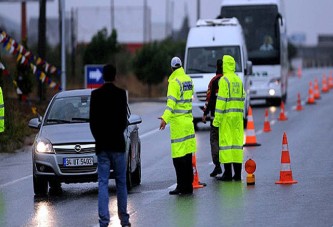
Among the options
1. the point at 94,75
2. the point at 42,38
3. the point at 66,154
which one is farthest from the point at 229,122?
the point at 42,38

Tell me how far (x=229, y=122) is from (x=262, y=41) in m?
25.0

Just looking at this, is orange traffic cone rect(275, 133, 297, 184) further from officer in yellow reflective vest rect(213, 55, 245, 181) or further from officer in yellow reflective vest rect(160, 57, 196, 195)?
officer in yellow reflective vest rect(160, 57, 196, 195)

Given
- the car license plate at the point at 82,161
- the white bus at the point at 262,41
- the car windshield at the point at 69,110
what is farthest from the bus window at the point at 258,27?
the car license plate at the point at 82,161

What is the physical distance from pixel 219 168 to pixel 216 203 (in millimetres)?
3549

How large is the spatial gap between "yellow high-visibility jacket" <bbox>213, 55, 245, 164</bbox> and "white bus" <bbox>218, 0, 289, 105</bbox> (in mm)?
24507

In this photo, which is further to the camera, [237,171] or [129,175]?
[237,171]

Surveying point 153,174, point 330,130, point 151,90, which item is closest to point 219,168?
point 153,174

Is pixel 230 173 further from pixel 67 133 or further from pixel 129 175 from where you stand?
pixel 67 133

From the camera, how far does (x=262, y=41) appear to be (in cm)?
4266

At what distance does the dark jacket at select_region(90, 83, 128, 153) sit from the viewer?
12.6m

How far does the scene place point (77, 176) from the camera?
16.5 metres

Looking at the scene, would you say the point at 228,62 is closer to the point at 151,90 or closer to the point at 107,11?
the point at 151,90

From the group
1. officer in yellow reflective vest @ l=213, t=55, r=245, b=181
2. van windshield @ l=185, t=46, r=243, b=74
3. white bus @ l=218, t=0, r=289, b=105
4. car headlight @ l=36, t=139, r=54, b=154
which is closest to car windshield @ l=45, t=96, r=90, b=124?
car headlight @ l=36, t=139, r=54, b=154

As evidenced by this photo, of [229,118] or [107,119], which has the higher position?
[107,119]
